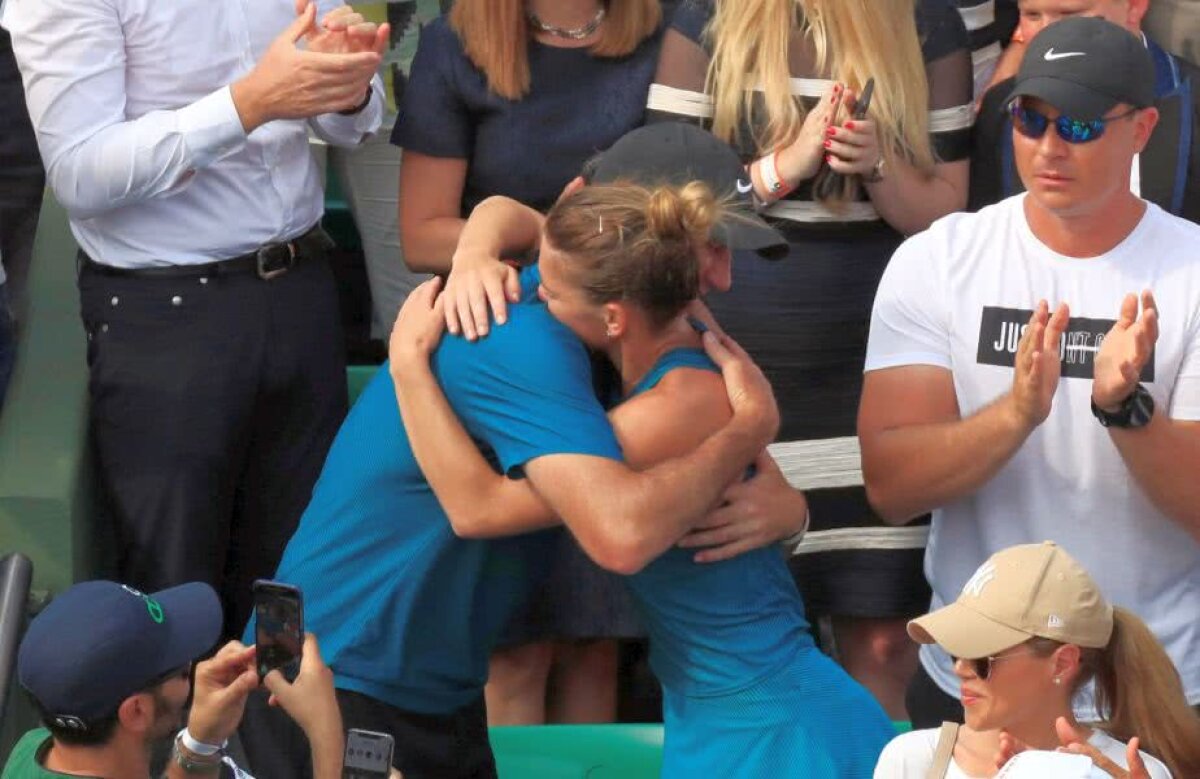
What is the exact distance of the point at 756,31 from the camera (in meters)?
4.43

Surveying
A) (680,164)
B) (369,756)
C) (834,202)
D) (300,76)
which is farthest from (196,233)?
(369,756)

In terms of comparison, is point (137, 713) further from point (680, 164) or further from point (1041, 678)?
point (1041, 678)

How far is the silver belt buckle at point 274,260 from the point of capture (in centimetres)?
458

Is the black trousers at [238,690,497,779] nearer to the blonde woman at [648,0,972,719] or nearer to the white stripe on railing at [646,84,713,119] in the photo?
the blonde woman at [648,0,972,719]

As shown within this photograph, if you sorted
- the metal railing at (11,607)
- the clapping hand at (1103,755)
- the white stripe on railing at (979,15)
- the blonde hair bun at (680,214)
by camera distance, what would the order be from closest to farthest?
the clapping hand at (1103,755) < the blonde hair bun at (680,214) < the metal railing at (11,607) < the white stripe on railing at (979,15)

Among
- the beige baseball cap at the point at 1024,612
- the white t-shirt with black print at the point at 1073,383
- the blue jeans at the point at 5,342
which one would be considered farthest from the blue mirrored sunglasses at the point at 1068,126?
the blue jeans at the point at 5,342

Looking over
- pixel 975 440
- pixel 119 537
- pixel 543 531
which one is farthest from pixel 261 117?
pixel 975 440

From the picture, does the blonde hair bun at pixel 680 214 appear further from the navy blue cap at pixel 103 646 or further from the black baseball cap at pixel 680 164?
the navy blue cap at pixel 103 646

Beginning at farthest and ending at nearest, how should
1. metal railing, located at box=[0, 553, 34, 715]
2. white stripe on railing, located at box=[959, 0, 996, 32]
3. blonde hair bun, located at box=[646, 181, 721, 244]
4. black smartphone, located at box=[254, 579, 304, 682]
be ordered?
white stripe on railing, located at box=[959, 0, 996, 32] → metal railing, located at box=[0, 553, 34, 715] → blonde hair bun, located at box=[646, 181, 721, 244] → black smartphone, located at box=[254, 579, 304, 682]

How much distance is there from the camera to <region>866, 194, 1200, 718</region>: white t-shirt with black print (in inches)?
149

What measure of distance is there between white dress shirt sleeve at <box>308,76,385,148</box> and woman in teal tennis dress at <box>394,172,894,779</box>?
1.44 m

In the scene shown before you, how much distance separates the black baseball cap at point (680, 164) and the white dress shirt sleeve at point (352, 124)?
1.25 metres

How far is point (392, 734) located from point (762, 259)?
1.47 metres

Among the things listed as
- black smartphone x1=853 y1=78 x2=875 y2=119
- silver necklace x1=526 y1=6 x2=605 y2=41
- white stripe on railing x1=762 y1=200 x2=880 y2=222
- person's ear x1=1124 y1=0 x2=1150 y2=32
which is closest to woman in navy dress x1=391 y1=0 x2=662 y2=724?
silver necklace x1=526 y1=6 x2=605 y2=41
